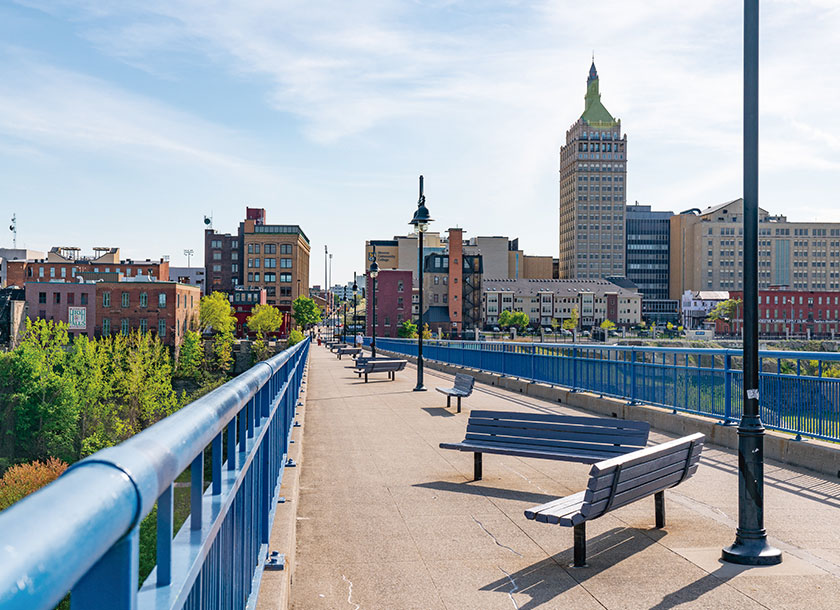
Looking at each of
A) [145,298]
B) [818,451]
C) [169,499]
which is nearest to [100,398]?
[145,298]

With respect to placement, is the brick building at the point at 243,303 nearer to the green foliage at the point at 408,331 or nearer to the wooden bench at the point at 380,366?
the green foliage at the point at 408,331

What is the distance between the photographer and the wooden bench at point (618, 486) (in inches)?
236

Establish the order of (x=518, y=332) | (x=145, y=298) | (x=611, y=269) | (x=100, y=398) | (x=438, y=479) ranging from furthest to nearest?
(x=611, y=269), (x=518, y=332), (x=145, y=298), (x=100, y=398), (x=438, y=479)

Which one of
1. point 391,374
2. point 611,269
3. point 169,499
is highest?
point 611,269

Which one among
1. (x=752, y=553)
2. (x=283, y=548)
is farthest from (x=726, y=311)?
(x=283, y=548)

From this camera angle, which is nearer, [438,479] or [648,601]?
[648,601]

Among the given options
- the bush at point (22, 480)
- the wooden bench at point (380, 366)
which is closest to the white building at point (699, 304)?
the bush at point (22, 480)

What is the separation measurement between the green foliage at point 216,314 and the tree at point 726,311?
90.6 metres

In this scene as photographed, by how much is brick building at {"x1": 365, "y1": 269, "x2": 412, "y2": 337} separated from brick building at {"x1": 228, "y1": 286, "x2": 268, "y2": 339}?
1933cm

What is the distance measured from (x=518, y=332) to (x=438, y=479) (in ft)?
449

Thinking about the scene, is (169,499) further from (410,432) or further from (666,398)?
(666,398)

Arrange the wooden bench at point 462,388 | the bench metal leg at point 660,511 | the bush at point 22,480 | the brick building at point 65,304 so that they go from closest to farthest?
1. the bench metal leg at point 660,511
2. the wooden bench at point 462,388
3. the bush at point 22,480
4. the brick building at point 65,304

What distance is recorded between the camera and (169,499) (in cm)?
180

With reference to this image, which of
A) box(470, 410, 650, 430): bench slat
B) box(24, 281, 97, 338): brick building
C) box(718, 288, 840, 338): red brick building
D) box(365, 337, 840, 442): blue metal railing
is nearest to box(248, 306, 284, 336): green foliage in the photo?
box(24, 281, 97, 338): brick building
